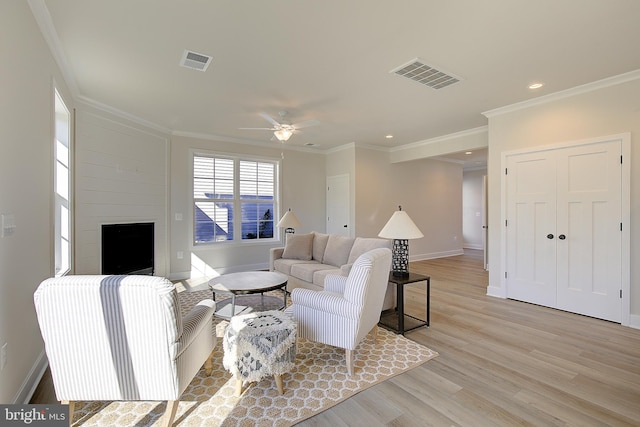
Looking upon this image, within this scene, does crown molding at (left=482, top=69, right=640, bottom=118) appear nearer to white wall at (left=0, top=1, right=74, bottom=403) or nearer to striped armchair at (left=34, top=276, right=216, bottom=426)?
striped armchair at (left=34, top=276, right=216, bottom=426)

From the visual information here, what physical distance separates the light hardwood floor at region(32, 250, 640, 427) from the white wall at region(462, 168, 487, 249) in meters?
6.14

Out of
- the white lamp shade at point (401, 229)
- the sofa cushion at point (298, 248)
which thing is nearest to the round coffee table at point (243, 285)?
the sofa cushion at point (298, 248)

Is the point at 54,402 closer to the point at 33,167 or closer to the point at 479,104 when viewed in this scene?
→ the point at 33,167

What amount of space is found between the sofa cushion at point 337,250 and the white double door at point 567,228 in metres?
2.30

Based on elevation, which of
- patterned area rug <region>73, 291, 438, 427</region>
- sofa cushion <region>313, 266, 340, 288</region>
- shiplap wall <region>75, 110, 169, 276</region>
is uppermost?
shiplap wall <region>75, 110, 169, 276</region>

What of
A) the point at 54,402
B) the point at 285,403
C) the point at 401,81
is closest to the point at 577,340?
the point at 285,403

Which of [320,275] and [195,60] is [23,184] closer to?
[195,60]

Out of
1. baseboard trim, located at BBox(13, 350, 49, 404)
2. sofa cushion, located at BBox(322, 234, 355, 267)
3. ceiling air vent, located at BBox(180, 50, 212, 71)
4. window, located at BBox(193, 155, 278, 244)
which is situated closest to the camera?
baseboard trim, located at BBox(13, 350, 49, 404)

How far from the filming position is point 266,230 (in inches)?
258

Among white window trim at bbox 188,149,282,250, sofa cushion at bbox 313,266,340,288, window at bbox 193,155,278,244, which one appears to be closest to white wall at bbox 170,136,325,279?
white window trim at bbox 188,149,282,250

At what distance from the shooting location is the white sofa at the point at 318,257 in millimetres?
3754

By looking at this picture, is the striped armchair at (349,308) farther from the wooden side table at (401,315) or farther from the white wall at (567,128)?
the white wall at (567,128)

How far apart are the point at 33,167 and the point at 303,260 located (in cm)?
330

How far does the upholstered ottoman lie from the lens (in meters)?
1.97
